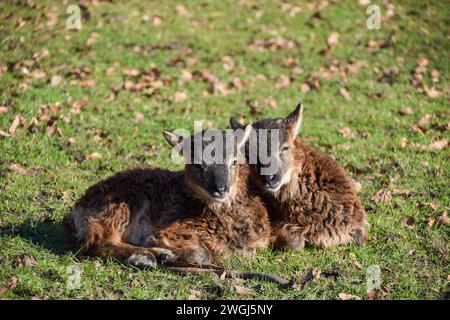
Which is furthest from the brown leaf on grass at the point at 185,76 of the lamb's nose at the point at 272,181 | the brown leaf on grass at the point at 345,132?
the lamb's nose at the point at 272,181

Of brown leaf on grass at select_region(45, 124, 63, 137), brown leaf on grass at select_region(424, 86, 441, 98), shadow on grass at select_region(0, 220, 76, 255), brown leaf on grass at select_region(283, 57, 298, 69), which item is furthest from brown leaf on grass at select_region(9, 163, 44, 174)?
brown leaf on grass at select_region(424, 86, 441, 98)

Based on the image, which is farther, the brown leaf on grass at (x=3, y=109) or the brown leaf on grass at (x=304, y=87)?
the brown leaf on grass at (x=304, y=87)

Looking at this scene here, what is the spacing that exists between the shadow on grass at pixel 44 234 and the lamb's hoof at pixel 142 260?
65 centimetres

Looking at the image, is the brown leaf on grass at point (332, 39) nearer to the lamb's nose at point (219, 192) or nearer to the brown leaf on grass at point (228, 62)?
the brown leaf on grass at point (228, 62)

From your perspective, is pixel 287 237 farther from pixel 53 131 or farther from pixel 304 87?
pixel 304 87

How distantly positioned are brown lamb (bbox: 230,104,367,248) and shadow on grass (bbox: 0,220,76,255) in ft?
6.83

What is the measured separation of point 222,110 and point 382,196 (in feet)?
12.9

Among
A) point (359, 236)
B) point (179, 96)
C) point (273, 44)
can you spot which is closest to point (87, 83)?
point (179, 96)

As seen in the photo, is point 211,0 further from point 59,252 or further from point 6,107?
point 59,252

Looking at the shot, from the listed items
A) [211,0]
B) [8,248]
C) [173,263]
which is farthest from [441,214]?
[211,0]

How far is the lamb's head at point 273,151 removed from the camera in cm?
693

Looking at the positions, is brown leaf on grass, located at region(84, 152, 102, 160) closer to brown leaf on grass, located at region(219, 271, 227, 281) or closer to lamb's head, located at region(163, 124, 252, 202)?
lamb's head, located at region(163, 124, 252, 202)

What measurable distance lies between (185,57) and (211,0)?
336cm

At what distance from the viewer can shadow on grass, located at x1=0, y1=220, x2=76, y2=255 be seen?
21.9ft
